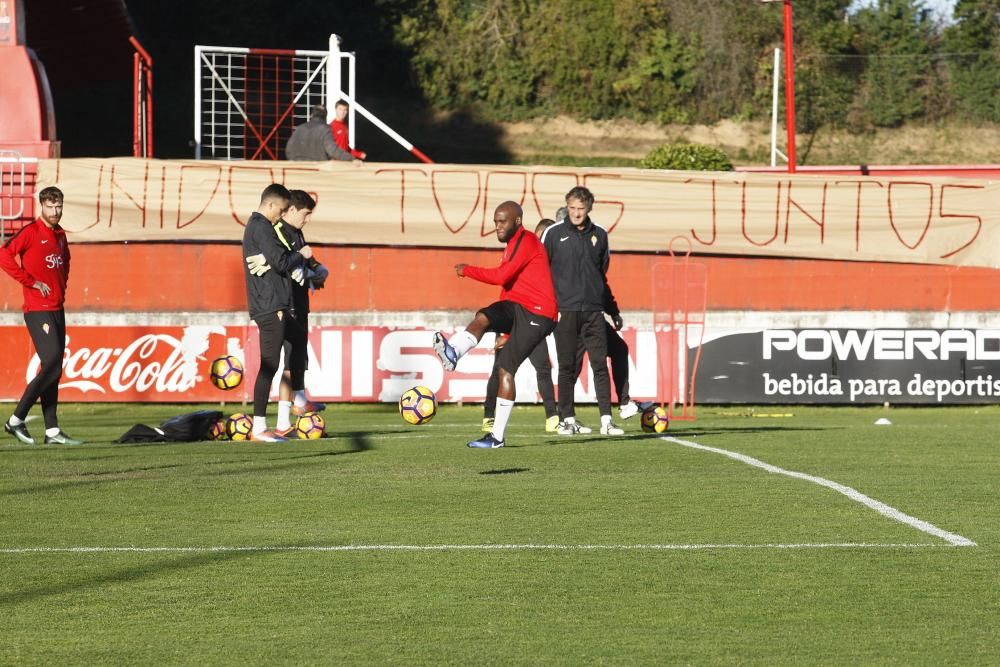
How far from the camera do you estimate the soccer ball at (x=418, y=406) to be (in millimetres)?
10805

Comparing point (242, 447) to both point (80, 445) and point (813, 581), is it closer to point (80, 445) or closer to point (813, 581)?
point (80, 445)

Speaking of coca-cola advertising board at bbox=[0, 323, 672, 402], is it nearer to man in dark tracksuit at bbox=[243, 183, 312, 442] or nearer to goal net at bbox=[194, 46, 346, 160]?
goal net at bbox=[194, 46, 346, 160]

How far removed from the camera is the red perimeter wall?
2006 centimetres

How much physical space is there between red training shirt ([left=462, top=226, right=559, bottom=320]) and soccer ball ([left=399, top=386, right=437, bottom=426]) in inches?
48.6

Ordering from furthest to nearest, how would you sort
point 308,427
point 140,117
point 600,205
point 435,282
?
point 140,117 → point 600,205 → point 435,282 → point 308,427

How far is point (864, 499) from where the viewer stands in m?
9.34

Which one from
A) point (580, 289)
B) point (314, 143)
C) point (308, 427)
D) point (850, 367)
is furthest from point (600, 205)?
point (308, 427)

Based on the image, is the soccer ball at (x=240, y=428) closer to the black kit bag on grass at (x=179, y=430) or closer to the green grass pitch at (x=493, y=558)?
the black kit bag on grass at (x=179, y=430)

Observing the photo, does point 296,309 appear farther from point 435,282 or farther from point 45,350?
point 435,282

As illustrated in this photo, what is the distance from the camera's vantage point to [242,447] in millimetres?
12875

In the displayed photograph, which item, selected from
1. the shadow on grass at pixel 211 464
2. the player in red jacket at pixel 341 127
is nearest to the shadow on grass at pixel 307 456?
the shadow on grass at pixel 211 464

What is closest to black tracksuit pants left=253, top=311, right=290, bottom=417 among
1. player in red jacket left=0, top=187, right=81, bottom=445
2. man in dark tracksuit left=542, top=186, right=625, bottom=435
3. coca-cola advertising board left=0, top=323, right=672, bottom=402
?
player in red jacket left=0, top=187, right=81, bottom=445

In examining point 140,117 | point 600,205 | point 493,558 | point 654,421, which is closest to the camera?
point 493,558

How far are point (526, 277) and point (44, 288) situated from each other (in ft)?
13.7
